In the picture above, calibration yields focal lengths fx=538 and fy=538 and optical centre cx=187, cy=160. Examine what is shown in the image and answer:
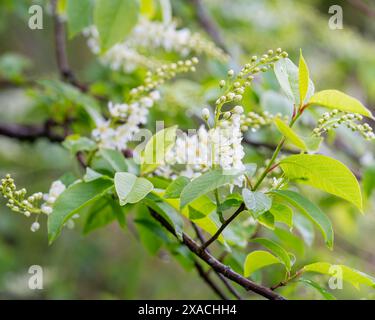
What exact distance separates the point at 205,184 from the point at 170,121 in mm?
1183

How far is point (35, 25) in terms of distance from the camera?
1.68 meters

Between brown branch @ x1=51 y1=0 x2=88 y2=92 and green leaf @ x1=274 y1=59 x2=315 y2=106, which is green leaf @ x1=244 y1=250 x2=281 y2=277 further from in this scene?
brown branch @ x1=51 y1=0 x2=88 y2=92

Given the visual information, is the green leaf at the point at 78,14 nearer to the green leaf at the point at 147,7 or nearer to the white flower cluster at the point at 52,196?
the green leaf at the point at 147,7

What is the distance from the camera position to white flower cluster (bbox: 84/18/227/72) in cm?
174

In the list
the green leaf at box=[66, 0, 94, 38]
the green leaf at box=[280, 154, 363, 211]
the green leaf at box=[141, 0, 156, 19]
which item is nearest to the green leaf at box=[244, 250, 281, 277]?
the green leaf at box=[280, 154, 363, 211]

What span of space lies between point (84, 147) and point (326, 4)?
4.23m

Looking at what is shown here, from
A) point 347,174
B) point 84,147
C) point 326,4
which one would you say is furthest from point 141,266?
point 326,4

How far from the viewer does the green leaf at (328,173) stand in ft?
3.03

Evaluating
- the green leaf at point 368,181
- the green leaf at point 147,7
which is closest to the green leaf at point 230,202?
the green leaf at point 368,181

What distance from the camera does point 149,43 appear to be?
6.18 feet

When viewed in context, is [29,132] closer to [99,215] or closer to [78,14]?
[78,14]

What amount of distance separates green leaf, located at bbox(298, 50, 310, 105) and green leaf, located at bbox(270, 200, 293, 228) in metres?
0.20

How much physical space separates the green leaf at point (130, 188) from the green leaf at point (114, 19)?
0.62m
